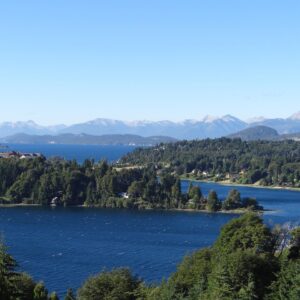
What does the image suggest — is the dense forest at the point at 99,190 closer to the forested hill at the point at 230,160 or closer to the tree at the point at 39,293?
the forested hill at the point at 230,160

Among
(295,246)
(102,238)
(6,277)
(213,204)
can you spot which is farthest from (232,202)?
(6,277)

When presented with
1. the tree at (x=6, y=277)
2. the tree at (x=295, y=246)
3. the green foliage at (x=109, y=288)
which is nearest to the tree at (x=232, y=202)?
the tree at (x=295, y=246)

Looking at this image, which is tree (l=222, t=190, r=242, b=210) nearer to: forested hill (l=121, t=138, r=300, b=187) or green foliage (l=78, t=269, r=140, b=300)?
forested hill (l=121, t=138, r=300, b=187)

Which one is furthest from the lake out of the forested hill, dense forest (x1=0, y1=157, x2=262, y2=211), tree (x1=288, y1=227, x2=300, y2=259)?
the forested hill

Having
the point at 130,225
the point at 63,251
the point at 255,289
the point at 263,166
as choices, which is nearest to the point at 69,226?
the point at 130,225

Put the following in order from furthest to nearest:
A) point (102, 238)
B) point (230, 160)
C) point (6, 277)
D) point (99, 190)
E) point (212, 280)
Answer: point (230, 160)
point (99, 190)
point (102, 238)
point (212, 280)
point (6, 277)

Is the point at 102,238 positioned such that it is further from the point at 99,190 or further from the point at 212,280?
the point at 212,280
